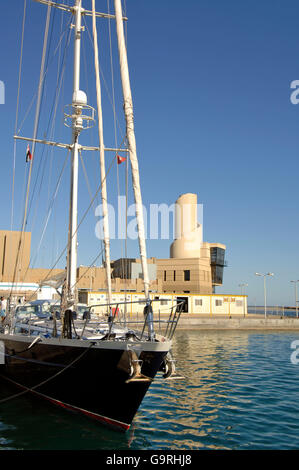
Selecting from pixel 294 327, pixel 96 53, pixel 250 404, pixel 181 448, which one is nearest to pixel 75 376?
pixel 181 448

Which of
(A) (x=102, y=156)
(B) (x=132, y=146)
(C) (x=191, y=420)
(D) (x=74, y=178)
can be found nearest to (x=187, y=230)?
(A) (x=102, y=156)

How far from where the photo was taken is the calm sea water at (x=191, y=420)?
9.89 metres

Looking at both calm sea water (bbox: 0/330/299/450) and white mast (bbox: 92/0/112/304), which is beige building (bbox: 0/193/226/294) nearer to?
white mast (bbox: 92/0/112/304)

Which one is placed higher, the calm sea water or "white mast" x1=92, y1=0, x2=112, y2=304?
"white mast" x1=92, y1=0, x2=112, y2=304

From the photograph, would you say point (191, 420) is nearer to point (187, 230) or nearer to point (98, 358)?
point (98, 358)

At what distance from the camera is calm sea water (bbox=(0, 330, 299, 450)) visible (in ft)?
32.4

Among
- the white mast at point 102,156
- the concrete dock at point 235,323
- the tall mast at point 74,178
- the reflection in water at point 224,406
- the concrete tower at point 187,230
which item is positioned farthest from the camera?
the concrete tower at point 187,230

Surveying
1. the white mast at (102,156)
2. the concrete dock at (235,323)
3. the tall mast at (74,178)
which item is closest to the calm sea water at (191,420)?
the tall mast at (74,178)

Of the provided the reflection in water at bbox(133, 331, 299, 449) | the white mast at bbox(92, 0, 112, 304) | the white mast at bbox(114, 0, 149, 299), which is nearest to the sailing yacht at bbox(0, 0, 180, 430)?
the white mast at bbox(114, 0, 149, 299)

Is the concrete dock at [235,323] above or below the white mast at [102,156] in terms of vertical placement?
below

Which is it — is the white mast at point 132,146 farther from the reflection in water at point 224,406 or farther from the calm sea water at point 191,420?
the reflection in water at point 224,406

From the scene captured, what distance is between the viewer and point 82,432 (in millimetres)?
10484
